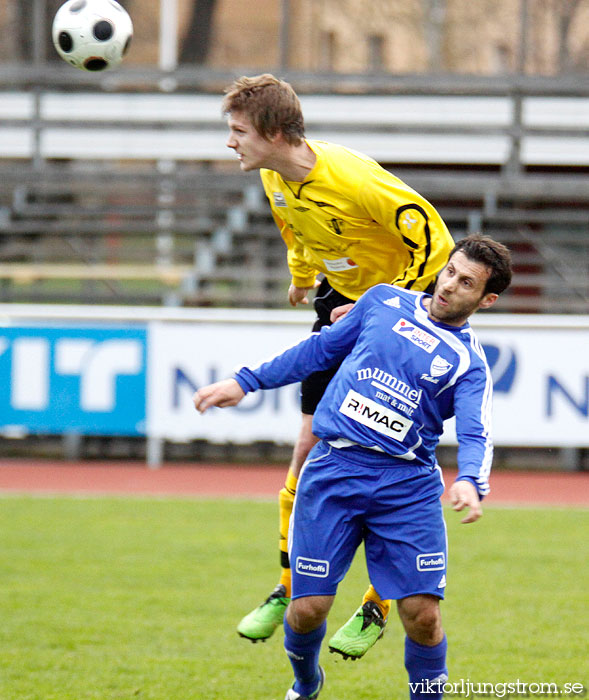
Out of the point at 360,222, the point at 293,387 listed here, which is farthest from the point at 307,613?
the point at 293,387

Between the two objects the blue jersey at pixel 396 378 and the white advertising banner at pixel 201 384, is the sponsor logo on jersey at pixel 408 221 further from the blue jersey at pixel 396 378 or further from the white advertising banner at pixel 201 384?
the white advertising banner at pixel 201 384

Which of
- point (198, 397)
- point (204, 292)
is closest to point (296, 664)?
point (198, 397)

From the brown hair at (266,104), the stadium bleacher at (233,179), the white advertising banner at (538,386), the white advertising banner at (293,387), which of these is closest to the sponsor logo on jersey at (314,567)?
the brown hair at (266,104)

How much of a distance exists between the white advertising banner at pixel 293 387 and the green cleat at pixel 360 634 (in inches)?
232

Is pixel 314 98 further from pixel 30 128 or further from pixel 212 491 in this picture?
pixel 212 491

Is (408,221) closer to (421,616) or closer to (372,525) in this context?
(372,525)

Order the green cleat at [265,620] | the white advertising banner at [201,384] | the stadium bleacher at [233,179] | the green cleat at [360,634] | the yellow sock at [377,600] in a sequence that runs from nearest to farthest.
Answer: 1. the green cleat at [360,634]
2. the yellow sock at [377,600]
3. the green cleat at [265,620]
4. the white advertising banner at [201,384]
5. the stadium bleacher at [233,179]

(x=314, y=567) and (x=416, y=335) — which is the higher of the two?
(x=416, y=335)

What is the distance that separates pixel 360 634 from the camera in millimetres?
4246

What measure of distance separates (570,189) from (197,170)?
18.3ft

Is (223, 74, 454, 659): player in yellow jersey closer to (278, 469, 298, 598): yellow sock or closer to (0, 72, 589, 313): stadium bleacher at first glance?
(278, 469, 298, 598): yellow sock

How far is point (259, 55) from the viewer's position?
702 inches

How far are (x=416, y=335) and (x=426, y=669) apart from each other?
123 cm

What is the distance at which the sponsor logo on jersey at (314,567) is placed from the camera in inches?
155
